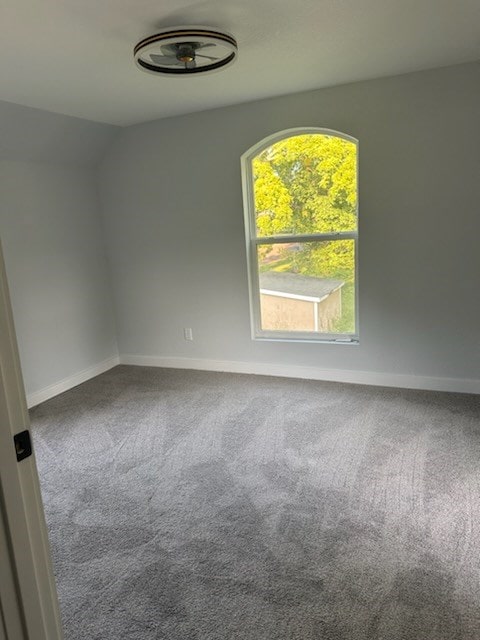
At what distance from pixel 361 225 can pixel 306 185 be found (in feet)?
1.92

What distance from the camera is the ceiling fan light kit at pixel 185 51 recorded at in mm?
2180

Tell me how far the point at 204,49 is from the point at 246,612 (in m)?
2.60

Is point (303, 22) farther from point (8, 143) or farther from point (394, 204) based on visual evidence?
point (8, 143)

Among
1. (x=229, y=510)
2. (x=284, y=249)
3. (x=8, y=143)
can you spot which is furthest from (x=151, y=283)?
(x=229, y=510)

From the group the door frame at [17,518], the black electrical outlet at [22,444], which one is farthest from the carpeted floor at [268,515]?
the black electrical outlet at [22,444]

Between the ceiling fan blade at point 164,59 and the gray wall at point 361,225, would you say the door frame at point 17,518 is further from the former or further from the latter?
the gray wall at point 361,225

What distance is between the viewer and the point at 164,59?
243cm

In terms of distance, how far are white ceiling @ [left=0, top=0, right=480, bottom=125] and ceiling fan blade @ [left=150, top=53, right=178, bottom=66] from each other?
0.14m

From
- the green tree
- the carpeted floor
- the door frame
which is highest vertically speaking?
the green tree

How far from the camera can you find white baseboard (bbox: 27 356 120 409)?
3887mm

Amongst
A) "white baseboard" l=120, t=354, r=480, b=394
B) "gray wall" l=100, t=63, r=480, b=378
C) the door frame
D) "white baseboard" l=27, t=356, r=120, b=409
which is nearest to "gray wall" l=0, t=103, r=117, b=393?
"white baseboard" l=27, t=356, r=120, b=409

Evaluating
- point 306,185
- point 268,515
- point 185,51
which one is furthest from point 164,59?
point 268,515

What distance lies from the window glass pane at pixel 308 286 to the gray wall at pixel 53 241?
5.57 ft

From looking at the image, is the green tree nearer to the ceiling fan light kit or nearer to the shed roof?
the shed roof
